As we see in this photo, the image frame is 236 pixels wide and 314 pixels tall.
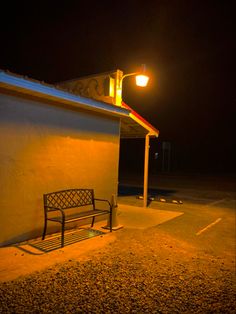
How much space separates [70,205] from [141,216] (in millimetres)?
2961

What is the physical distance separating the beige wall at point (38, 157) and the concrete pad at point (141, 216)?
125cm

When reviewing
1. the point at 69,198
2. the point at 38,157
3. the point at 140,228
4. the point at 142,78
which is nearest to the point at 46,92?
the point at 38,157

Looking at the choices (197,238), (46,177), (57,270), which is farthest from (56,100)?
(197,238)

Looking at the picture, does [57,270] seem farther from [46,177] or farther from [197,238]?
[197,238]

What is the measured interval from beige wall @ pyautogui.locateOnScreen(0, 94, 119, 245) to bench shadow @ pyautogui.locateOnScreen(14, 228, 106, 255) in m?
0.28

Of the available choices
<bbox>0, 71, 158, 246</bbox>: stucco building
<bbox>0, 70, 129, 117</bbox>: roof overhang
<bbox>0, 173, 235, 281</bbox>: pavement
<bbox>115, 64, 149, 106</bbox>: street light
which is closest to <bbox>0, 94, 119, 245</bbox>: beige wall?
<bbox>0, 71, 158, 246</bbox>: stucco building

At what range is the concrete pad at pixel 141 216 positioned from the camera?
8.05 meters

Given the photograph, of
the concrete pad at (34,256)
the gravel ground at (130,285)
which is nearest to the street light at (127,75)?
the concrete pad at (34,256)

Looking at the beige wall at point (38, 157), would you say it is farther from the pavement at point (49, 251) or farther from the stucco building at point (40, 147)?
the pavement at point (49, 251)

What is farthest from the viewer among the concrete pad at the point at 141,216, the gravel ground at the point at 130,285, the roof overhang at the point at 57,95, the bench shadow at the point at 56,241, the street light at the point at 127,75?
the street light at the point at 127,75

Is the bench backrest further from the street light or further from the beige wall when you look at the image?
the street light

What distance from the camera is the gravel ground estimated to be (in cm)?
352

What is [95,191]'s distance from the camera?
7758 millimetres

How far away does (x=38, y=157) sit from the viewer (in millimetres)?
6172
